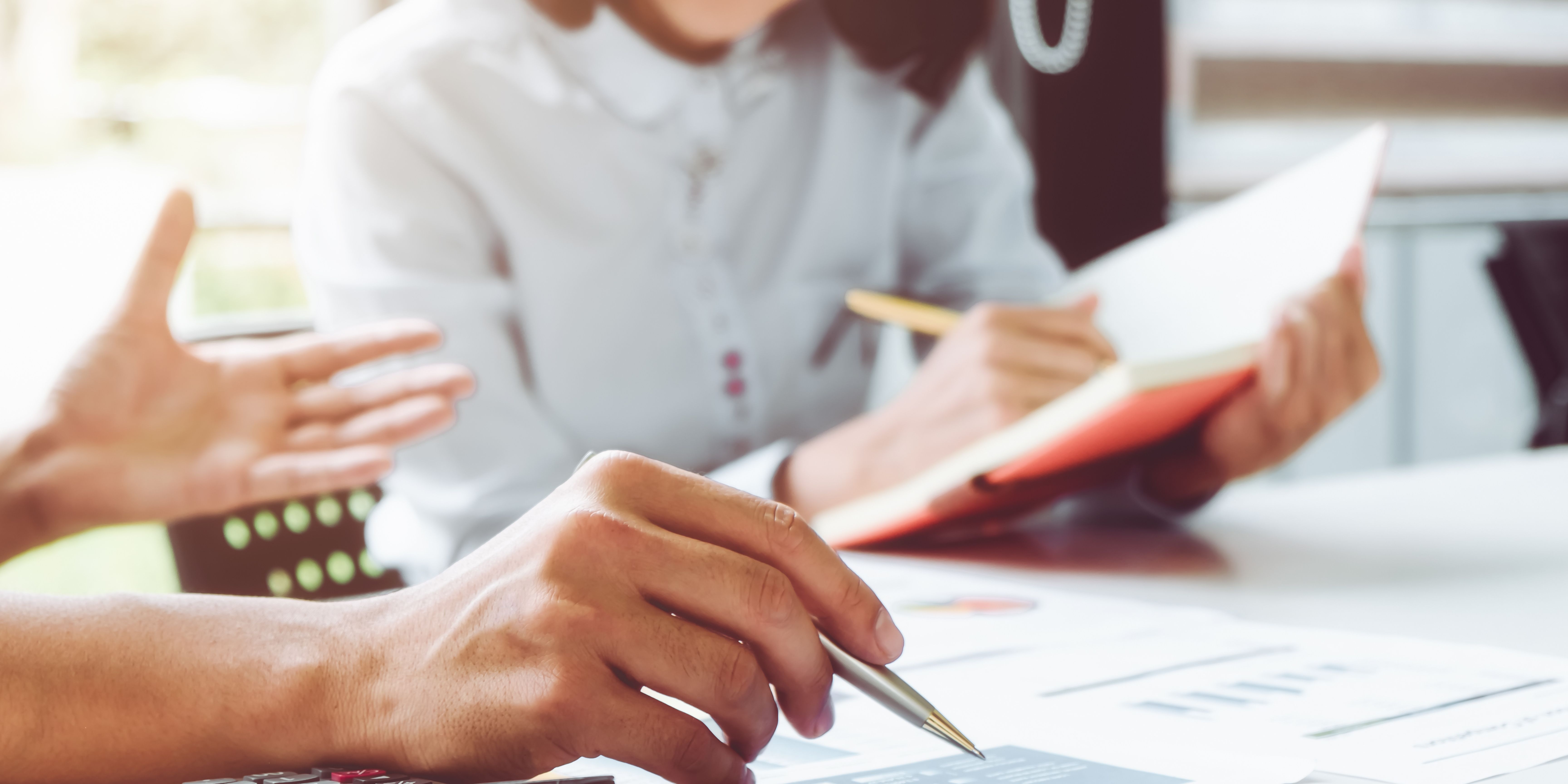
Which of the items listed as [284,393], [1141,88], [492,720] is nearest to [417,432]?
[284,393]

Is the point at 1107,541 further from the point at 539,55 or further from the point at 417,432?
the point at 539,55

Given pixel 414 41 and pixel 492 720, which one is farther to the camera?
pixel 414 41

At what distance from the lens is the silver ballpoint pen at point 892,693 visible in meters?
0.33

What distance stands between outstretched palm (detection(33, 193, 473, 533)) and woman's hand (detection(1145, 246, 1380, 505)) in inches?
18.6

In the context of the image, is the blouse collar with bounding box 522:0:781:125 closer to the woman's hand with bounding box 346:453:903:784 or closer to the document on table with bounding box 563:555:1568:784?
the document on table with bounding box 563:555:1568:784

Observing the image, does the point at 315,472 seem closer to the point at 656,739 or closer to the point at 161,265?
the point at 161,265

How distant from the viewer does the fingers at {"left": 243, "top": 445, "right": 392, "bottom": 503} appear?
0.75 metres

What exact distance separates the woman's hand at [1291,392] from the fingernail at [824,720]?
18.7 inches

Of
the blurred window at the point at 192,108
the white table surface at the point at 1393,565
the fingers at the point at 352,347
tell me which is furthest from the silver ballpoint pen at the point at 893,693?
the blurred window at the point at 192,108

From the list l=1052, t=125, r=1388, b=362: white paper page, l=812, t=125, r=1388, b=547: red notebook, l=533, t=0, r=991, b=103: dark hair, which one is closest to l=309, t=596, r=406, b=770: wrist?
l=812, t=125, r=1388, b=547: red notebook

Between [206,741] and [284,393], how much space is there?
0.52 meters

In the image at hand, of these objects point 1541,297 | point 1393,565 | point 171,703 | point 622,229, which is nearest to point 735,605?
point 171,703

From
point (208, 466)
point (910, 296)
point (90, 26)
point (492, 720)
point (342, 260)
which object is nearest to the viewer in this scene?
point (492, 720)

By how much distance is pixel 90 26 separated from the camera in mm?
2080
